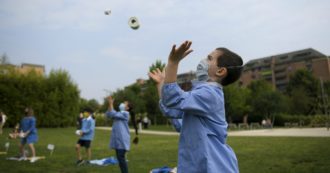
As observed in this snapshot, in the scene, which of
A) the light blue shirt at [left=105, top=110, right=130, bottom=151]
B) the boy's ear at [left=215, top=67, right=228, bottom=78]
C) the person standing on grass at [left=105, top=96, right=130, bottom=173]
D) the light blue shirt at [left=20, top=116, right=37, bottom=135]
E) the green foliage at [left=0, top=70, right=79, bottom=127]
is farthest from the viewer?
the green foliage at [left=0, top=70, right=79, bottom=127]

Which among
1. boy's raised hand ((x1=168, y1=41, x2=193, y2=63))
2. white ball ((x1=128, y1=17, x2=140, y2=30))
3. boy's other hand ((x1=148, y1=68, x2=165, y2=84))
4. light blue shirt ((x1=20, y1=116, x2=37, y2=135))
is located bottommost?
light blue shirt ((x1=20, y1=116, x2=37, y2=135))

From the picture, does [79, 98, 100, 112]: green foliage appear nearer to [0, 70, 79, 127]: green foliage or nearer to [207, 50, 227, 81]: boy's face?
[0, 70, 79, 127]: green foliage

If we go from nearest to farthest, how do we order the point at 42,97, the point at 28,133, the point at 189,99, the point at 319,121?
1. the point at 189,99
2. the point at 28,133
3. the point at 42,97
4. the point at 319,121

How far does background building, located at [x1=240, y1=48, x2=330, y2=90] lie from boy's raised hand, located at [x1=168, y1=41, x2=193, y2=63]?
3783 inches

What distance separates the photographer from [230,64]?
10.2ft

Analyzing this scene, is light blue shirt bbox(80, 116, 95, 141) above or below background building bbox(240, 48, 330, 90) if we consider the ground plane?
below

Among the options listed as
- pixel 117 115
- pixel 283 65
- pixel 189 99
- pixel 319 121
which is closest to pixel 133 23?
pixel 189 99

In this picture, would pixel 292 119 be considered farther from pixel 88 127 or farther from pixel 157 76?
pixel 157 76

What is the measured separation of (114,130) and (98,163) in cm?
321

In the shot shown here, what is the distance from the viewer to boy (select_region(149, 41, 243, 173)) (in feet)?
9.15

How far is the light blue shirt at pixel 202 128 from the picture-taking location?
2.78 meters

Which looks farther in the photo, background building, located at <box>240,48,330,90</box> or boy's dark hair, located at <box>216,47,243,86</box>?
background building, located at <box>240,48,330,90</box>

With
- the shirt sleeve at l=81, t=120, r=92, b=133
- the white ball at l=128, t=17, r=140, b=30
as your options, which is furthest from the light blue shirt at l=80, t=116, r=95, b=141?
the white ball at l=128, t=17, r=140, b=30

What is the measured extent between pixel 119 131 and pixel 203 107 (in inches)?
263
